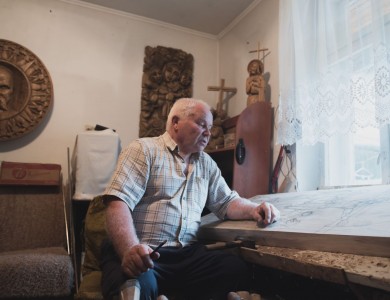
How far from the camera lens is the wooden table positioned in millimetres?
695

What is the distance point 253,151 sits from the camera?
6.26 feet

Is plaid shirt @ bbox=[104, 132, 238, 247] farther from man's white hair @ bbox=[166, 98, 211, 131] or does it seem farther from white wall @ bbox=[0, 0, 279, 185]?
white wall @ bbox=[0, 0, 279, 185]

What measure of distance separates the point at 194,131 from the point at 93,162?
3.12 feet

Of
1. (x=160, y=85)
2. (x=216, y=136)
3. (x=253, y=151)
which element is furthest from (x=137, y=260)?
(x=160, y=85)

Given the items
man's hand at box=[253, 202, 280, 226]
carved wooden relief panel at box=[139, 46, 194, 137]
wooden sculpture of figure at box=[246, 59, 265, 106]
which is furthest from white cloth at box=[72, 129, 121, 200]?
man's hand at box=[253, 202, 280, 226]

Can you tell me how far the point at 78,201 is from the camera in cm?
198

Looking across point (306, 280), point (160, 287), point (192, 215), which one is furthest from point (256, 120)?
point (160, 287)

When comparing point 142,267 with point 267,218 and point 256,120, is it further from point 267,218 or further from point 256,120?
point 256,120

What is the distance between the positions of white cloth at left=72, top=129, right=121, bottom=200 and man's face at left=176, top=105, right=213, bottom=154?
2.79 feet

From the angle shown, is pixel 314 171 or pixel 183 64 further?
pixel 183 64

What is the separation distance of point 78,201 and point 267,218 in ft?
4.40

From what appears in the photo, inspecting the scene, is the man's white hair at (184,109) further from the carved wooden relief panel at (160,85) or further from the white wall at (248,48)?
the carved wooden relief panel at (160,85)

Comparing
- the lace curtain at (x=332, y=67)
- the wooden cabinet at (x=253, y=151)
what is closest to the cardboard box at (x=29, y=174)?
the wooden cabinet at (x=253, y=151)

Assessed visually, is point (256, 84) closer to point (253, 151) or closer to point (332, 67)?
point (253, 151)
